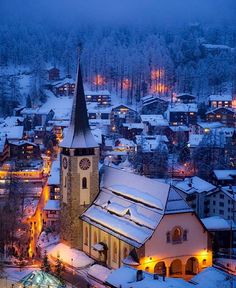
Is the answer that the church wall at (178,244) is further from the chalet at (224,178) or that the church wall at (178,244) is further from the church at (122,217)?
the chalet at (224,178)

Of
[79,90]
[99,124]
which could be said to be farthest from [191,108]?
[79,90]

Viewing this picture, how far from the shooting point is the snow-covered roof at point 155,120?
3334 inches

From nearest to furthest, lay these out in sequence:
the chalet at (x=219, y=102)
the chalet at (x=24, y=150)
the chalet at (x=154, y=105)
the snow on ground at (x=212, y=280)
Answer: the snow on ground at (x=212, y=280)
the chalet at (x=24, y=150)
the chalet at (x=154, y=105)
the chalet at (x=219, y=102)

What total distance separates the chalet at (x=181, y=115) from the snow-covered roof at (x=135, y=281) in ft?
194

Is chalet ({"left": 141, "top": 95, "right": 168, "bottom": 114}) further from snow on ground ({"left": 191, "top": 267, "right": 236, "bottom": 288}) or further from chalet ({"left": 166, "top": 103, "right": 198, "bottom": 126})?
snow on ground ({"left": 191, "top": 267, "right": 236, "bottom": 288})

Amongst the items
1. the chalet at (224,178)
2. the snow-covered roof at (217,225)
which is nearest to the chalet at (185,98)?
the chalet at (224,178)

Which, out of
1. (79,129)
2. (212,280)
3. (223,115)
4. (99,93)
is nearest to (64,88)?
(99,93)

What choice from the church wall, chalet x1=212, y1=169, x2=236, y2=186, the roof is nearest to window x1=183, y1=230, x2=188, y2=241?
the church wall

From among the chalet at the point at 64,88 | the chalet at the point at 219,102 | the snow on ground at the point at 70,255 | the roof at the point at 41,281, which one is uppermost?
the chalet at the point at 64,88

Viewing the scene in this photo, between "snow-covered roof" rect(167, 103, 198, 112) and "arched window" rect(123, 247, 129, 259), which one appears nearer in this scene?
"arched window" rect(123, 247, 129, 259)

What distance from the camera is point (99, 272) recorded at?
114ft

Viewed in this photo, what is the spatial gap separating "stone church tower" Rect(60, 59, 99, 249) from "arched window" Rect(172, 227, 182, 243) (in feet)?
22.8

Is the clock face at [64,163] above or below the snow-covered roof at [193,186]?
above

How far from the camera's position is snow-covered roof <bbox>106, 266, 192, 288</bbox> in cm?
2845
